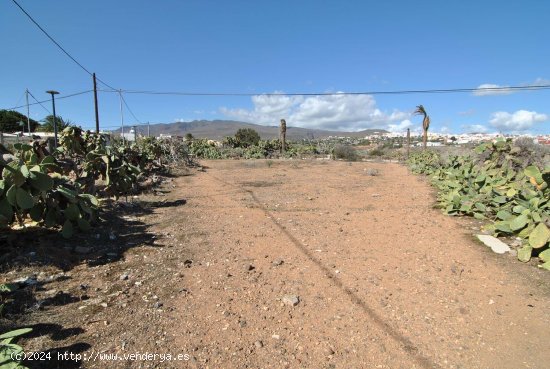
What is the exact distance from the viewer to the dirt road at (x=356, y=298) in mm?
2477

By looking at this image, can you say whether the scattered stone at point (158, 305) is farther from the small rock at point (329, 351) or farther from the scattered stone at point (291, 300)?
the small rock at point (329, 351)

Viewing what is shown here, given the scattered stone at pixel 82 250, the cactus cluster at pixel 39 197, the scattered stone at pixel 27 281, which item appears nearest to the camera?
the scattered stone at pixel 27 281

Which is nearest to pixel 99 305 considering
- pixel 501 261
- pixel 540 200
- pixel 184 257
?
pixel 184 257

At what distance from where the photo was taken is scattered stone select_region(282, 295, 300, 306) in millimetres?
3125

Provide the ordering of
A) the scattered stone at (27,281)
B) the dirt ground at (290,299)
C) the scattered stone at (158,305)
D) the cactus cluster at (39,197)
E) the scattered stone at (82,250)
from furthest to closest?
the scattered stone at (82,250) < the cactus cluster at (39,197) < the scattered stone at (27,281) < the scattered stone at (158,305) < the dirt ground at (290,299)

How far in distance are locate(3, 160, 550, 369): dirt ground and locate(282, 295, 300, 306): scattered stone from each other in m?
0.01

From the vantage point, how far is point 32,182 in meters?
4.05

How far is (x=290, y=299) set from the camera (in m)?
3.17

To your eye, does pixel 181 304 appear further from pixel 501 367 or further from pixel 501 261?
pixel 501 261

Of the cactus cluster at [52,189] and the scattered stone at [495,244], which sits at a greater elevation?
the cactus cluster at [52,189]

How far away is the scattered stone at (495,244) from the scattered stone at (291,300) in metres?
2.90

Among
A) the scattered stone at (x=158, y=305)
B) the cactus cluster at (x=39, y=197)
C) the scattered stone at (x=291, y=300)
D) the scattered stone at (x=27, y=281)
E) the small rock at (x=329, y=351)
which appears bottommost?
A: the small rock at (x=329, y=351)

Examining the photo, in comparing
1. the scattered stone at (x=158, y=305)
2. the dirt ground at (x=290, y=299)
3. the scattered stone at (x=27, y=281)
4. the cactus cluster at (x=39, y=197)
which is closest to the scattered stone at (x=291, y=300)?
the dirt ground at (x=290, y=299)

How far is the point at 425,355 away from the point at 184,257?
2.78m
